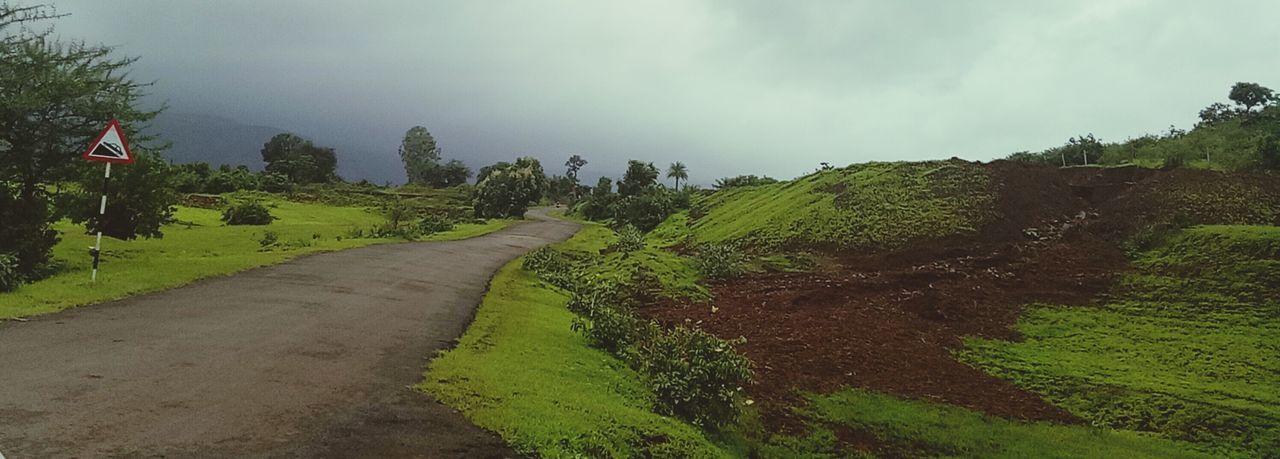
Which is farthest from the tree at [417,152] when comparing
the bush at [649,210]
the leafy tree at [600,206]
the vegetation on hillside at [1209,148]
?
the vegetation on hillside at [1209,148]

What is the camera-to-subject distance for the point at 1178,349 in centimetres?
1609

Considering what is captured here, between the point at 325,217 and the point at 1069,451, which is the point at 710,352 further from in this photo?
the point at 325,217

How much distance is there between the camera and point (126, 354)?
831cm

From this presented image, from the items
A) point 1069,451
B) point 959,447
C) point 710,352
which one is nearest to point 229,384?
point 710,352

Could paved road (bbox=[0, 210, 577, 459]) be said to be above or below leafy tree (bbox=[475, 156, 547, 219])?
below

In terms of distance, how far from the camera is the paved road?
5930 mm

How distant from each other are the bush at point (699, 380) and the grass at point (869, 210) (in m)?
21.6

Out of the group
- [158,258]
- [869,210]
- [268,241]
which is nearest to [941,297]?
[869,210]

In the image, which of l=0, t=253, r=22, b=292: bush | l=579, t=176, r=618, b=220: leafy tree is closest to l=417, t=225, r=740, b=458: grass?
l=0, t=253, r=22, b=292: bush

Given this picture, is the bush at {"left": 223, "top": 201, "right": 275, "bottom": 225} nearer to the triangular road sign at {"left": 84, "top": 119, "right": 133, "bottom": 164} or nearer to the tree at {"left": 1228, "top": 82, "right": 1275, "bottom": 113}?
the triangular road sign at {"left": 84, "top": 119, "right": 133, "bottom": 164}

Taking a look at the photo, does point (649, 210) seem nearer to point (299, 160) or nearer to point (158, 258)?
point (158, 258)

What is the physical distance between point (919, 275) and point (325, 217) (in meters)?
44.6

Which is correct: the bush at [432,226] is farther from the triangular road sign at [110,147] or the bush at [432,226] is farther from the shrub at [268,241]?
the triangular road sign at [110,147]

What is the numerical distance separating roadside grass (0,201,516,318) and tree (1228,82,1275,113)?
74534mm
